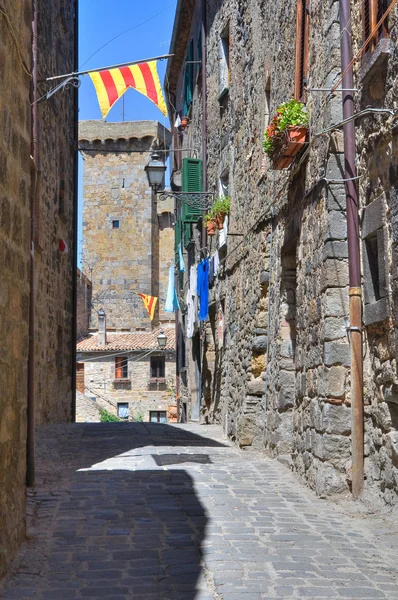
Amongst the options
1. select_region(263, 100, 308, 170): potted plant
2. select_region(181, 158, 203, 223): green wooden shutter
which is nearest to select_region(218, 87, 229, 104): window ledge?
select_region(181, 158, 203, 223): green wooden shutter

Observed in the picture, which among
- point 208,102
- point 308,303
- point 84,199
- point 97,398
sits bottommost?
point 97,398

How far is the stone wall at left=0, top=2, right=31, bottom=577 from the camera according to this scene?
4.08 meters

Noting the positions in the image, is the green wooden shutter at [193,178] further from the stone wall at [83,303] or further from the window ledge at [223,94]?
the stone wall at [83,303]

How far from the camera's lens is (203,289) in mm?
14633

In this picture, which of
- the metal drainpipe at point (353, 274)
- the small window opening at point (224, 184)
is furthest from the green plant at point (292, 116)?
the small window opening at point (224, 184)

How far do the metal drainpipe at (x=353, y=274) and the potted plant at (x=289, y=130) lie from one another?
97cm

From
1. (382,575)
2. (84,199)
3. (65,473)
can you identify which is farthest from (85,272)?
(382,575)

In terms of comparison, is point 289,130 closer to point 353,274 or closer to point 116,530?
point 353,274

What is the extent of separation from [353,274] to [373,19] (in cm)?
187

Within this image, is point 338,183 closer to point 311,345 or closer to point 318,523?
point 311,345

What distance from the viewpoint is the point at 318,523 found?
5.40 meters

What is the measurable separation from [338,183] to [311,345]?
4.89 feet

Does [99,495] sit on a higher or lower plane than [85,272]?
lower

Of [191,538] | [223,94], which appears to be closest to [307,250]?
[191,538]
